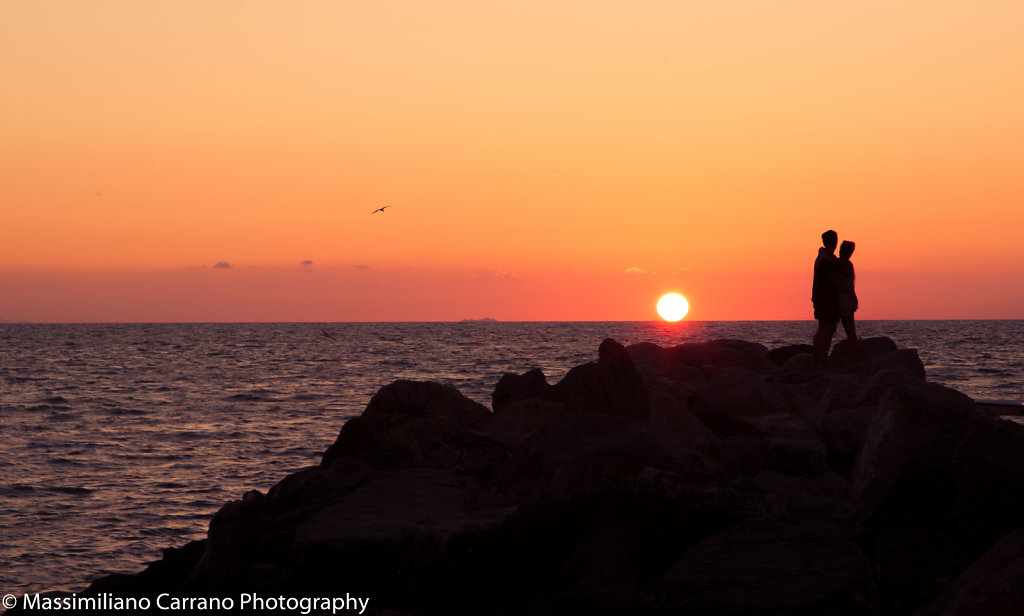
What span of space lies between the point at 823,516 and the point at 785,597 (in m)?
1.33

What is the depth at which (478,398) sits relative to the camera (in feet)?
91.4

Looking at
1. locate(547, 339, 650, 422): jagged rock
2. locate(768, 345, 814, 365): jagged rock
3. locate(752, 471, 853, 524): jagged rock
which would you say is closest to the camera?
locate(752, 471, 853, 524): jagged rock

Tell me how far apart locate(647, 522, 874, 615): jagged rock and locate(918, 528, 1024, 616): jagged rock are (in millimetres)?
503

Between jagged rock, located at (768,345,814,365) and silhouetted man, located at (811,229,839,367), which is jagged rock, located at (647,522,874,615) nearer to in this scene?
silhouetted man, located at (811,229,839,367)

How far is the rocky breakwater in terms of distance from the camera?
604 centimetres

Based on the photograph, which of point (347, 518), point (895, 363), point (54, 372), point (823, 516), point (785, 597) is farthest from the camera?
point (54, 372)

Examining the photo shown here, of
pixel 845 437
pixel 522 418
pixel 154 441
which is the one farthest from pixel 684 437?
pixel 154 441

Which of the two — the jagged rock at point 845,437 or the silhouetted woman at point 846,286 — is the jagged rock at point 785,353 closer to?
the silhouetted woman at point 846,286

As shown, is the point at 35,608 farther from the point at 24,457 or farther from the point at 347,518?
the point at 24,457

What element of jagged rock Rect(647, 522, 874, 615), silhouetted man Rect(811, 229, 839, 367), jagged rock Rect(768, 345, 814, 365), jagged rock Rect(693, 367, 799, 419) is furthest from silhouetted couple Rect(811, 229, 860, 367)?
jagged rock Rect(647, 522, 874, 615)

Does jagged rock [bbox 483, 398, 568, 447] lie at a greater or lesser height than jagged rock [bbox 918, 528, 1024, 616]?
greater

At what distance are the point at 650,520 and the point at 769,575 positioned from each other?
100 cm

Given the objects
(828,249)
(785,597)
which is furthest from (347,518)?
(828,249)

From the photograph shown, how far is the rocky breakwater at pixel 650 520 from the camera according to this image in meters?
6.04
